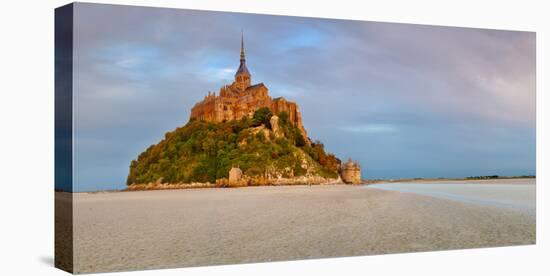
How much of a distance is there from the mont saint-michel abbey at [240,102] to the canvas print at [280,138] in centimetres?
4

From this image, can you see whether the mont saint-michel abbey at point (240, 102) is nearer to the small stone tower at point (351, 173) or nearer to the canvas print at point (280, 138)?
the canvas print at point (280, 138)

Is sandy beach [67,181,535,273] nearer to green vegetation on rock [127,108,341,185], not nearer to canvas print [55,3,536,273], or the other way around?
canvas print [55,3,536,273]

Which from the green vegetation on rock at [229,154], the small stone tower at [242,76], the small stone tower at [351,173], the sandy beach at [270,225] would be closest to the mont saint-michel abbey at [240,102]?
the small stone tower at [242,76]

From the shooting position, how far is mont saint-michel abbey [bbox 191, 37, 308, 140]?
38.6 ft

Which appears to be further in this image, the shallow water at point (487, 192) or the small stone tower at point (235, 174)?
the shallow water at point (487, 192)

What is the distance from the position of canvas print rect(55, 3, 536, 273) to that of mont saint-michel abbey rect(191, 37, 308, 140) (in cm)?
4

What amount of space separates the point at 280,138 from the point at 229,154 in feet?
6.75

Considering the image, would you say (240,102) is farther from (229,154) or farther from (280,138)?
(280,138)

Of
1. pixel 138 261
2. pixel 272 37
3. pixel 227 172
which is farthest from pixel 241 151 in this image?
pixel 138 261

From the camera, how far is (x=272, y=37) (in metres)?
12.0

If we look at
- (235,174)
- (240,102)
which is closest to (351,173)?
(235,174)

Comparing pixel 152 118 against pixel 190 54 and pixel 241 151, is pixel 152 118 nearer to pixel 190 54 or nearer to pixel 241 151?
pixel 190 54

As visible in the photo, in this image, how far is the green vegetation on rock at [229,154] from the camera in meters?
11.9

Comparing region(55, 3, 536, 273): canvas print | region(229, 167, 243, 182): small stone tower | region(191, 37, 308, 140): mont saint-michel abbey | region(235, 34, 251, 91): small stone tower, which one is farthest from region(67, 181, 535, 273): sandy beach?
region(235, 34, 251, 91): small stone tower
